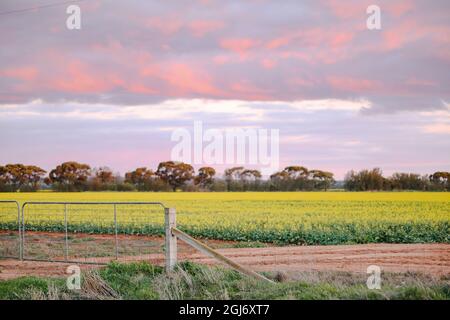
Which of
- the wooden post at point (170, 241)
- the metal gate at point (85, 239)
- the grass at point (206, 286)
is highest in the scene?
the wooden post at point (170, 241)

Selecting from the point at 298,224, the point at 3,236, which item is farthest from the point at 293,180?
the point at 3,236

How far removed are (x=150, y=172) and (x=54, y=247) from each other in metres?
24.6

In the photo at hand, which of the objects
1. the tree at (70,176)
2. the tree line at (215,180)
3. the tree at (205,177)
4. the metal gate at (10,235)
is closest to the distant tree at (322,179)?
the tree line at (215,180)

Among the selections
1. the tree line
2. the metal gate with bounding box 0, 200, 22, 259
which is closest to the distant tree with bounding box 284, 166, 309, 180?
the tree line

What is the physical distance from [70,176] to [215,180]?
11342 mm

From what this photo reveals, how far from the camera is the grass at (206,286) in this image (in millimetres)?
9609

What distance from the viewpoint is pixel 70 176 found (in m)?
43.1

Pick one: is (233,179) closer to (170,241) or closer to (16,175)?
(16,175)

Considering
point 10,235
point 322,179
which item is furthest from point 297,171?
point 10,235

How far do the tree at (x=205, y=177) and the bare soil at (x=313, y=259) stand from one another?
24.2 metres

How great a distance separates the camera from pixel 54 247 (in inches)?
829

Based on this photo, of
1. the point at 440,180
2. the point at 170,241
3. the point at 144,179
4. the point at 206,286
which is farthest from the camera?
the point at 144,179

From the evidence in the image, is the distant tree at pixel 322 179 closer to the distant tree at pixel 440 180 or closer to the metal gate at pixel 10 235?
the distant tree at pixel 440 180
